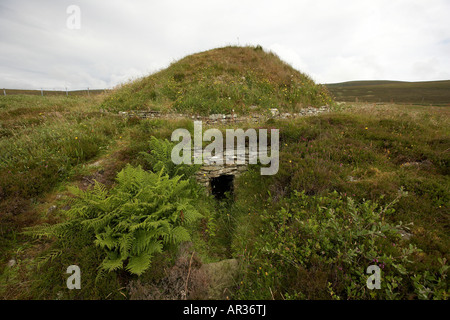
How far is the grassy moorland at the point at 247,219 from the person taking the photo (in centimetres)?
274

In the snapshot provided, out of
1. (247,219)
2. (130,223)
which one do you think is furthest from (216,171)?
(130,223)

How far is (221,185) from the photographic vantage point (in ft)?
21.6

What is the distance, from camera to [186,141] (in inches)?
294

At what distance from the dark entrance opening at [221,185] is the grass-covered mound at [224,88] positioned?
5.90 meters

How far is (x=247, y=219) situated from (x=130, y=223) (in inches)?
102

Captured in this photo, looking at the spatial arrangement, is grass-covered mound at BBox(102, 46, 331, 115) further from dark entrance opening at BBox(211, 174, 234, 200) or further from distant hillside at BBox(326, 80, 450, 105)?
distant hillside at BBox(326, 80, 450, 105)

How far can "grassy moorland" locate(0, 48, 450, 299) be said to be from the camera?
8.98 feet

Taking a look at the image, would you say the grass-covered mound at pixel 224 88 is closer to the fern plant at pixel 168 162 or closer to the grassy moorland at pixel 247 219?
the grassy moorland at pixel 247 219

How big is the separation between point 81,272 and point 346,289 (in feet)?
12.9

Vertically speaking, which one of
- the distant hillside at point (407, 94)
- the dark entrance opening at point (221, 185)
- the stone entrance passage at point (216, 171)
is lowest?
the dark entrance opening at point (221, 185)

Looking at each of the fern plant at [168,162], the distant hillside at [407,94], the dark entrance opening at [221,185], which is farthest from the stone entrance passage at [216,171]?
the distant hillside at [407,94]
